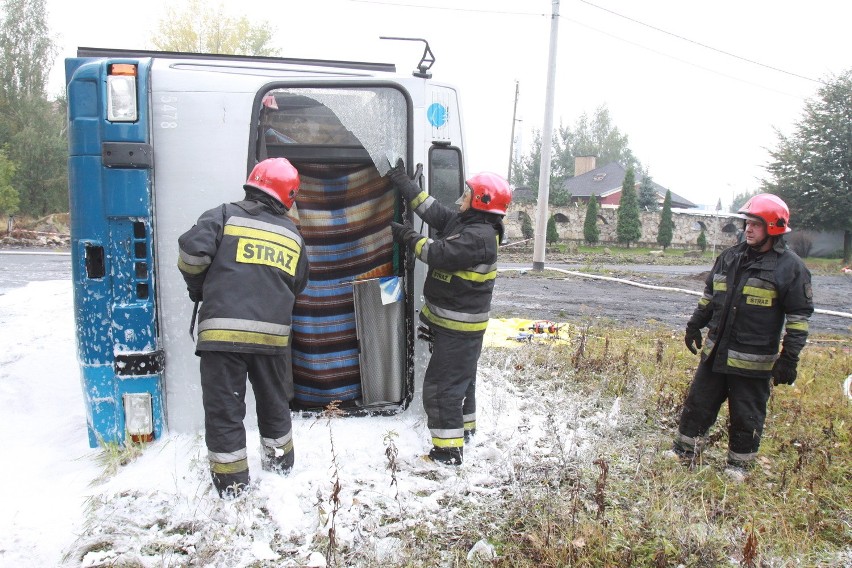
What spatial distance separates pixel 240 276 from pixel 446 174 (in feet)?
5.12

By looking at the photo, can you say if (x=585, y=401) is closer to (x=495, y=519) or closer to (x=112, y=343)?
(x=495, y=519)

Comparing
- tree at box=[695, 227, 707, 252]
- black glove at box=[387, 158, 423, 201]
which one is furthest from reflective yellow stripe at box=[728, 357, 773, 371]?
tree at box=[695, 227, 707, 252]

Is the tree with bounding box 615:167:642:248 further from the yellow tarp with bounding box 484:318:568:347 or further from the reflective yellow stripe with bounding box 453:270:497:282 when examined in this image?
the reflective yellow stripe with bounding box 453:270:497:282

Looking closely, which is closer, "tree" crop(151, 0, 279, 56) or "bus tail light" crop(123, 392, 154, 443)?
"bus tail light" crop(123, 392, 154, 443)

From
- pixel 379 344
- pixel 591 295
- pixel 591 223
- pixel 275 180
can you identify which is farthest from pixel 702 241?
pixel 275 180

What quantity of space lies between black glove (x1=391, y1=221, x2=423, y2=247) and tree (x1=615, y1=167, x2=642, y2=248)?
98.7 ft

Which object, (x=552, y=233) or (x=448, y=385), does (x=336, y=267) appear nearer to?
(x=448, y=385)

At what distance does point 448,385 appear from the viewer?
366 cm

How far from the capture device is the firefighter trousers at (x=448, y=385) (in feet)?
11.9

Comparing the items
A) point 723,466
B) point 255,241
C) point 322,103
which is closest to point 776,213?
point 723,466

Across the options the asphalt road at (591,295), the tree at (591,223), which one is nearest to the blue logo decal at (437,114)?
the asphalt road at (591,295)

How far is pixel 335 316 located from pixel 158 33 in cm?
3145

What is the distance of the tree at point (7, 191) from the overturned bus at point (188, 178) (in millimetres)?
24150

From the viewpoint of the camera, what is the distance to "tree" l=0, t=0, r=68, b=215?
89.5 ft
